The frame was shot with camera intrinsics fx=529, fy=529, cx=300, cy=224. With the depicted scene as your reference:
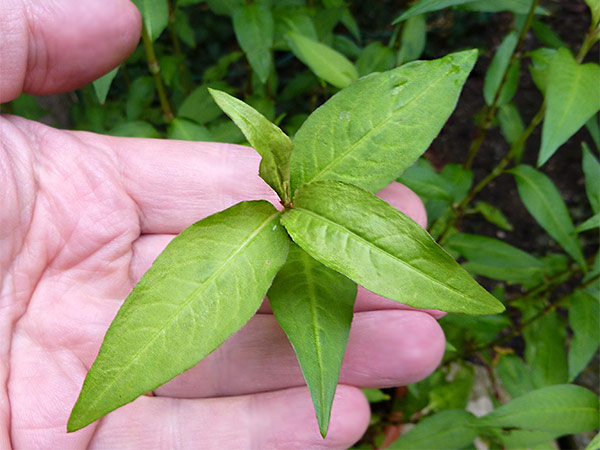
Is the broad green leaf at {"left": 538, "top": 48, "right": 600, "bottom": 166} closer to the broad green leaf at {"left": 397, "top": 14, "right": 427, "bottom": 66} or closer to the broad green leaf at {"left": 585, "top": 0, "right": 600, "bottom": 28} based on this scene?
the broad green leaf at {"left": 585, "top": 0, "right": 600, "bottom": 28}

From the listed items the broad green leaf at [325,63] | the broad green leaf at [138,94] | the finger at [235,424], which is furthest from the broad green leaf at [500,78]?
the broad green leaf at [138,94]

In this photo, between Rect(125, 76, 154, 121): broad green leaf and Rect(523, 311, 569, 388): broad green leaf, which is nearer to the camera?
Rect(523, 311, 569, 388): broad green leaf

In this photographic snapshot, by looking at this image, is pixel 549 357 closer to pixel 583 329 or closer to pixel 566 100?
pixel 583 329

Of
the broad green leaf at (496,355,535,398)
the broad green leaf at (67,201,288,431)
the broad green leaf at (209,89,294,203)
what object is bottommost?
the broad green leaf at (496,355,535,398)

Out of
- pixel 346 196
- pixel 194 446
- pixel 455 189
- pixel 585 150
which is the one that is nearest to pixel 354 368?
pixel 194 446

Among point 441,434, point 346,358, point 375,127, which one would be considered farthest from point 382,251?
point 441,434

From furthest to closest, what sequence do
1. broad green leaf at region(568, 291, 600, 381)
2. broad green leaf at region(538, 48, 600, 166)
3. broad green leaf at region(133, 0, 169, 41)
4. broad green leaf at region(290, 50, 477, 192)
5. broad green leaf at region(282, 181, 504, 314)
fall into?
1. broad green leaf at region(568, 291, 600, 381)
2. broad green leaf at region(133, 0, 169, 41)
3. broad green leaf at region(538, 48, 600, 166)
4. broad green leaf at region(290, 50, 477, 192)
5. broad green leaf at region(282, 181, 504, 314)

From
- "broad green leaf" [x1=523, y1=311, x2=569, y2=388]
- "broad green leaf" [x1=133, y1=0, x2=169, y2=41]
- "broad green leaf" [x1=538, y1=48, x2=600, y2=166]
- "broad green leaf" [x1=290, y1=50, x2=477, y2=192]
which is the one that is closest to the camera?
"broad green leaf" [x1=290, y1=50, x2=477, y2=192]

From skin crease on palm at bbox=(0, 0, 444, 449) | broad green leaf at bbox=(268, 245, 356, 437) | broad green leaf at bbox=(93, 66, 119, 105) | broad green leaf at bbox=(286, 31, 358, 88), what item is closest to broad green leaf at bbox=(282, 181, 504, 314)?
broad green leaf at bbox=(268, 245, 356, 437)
